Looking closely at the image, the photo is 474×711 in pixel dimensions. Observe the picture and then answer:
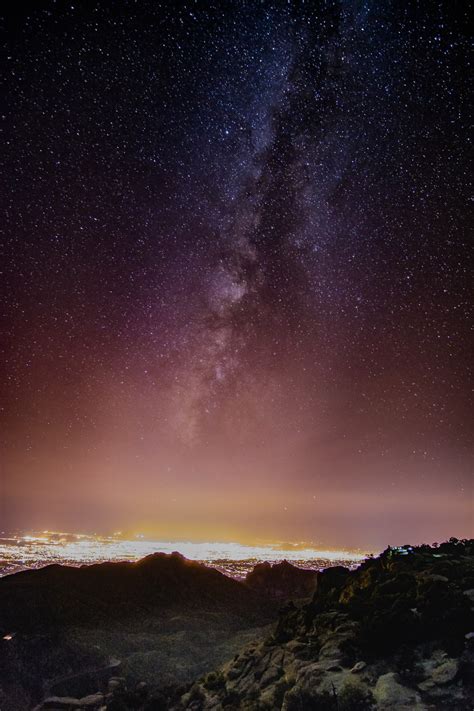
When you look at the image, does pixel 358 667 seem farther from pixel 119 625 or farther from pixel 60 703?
pixel 119 625

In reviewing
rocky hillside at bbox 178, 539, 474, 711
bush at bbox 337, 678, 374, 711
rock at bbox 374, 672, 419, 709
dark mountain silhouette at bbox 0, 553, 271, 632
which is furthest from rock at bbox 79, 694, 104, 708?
rock at bbox 374, 672, 419, 709

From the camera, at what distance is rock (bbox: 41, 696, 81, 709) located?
28.5 meters

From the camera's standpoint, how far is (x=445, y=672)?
2008cm

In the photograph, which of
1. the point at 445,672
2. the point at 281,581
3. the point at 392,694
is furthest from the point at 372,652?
the point at 281,581

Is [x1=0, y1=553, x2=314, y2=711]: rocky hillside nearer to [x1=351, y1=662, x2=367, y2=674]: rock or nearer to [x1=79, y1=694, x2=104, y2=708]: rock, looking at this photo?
[x1=79, y1=694, x2=104, y2=708]: rock

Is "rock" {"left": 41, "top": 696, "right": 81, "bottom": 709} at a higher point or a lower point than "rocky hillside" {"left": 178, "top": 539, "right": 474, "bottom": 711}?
lower

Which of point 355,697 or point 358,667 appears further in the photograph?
point 358,667

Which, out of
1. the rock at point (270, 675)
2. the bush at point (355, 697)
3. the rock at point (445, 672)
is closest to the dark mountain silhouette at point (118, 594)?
the rock at point (270, 675)

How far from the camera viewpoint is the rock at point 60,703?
93.6ft

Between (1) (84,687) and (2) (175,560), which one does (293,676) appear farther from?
(2) (175,560)

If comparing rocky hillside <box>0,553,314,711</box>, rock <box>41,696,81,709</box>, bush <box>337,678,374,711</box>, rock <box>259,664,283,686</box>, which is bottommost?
rock <box>41,696,81,709</box>

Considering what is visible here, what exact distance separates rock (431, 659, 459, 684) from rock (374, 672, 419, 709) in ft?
4.72

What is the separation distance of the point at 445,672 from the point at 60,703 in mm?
27380

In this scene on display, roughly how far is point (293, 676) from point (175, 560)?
1616 inches
